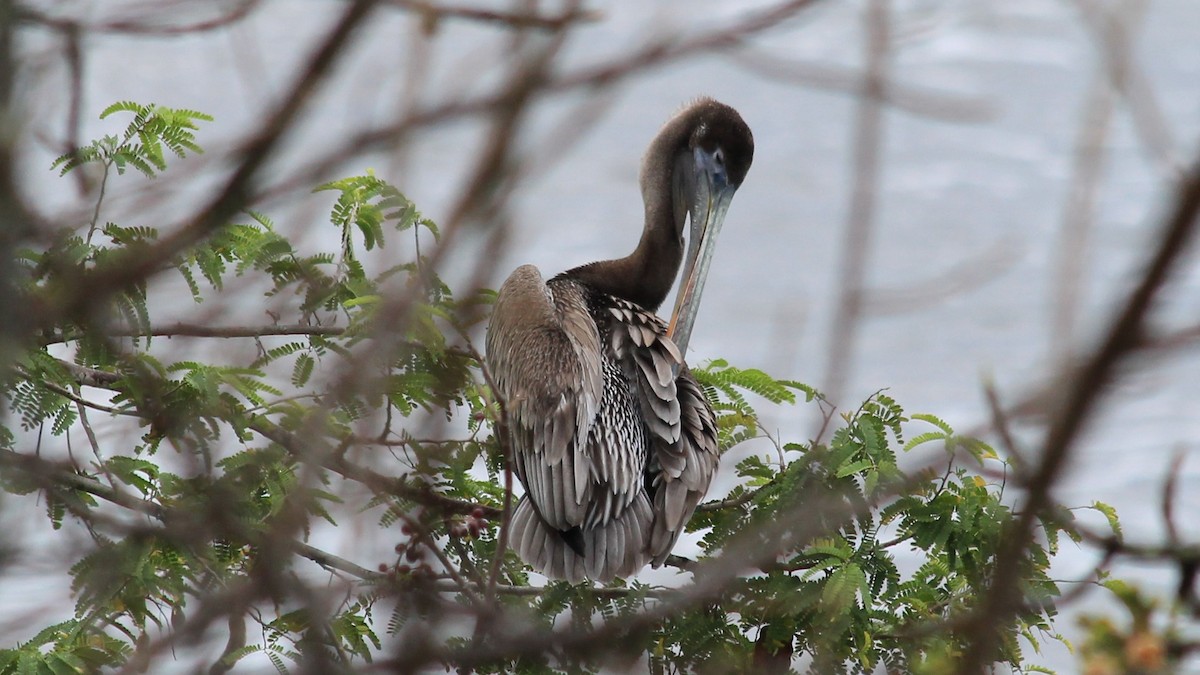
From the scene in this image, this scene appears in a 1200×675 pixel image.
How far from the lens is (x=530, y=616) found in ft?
11.7

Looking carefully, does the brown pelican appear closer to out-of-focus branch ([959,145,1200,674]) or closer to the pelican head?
the pelican head

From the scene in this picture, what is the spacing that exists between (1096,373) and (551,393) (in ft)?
11.8

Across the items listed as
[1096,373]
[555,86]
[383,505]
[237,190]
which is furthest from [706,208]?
[1096,373]

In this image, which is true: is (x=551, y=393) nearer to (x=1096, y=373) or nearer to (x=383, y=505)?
(x=383, y=505)

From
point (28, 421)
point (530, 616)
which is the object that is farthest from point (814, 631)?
point (28, 421)

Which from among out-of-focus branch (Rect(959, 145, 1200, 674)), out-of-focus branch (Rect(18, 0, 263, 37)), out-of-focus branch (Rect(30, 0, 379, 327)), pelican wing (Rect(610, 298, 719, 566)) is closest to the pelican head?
pelican wing (Rect(610, 298, 719, 566))

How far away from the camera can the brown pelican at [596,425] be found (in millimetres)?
4246

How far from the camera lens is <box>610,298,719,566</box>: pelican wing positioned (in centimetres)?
429

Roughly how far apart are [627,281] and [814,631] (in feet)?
8.47

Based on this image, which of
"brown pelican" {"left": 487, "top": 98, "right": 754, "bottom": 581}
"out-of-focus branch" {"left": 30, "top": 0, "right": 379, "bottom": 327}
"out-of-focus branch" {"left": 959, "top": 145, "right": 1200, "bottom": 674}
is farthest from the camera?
"brown pelican" {"left": 487, "top": 98, "right": 754, "bottom": 581}

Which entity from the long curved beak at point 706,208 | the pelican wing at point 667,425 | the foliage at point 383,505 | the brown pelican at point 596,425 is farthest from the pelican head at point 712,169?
the foliage at point 383,505

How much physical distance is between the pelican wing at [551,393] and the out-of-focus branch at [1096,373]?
3246mm

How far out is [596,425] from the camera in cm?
439

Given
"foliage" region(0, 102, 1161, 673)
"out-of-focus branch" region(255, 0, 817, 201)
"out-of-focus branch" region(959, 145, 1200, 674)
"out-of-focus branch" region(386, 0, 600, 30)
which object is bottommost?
"out-of-focus branch" region(959, 145, 1200, 674)
